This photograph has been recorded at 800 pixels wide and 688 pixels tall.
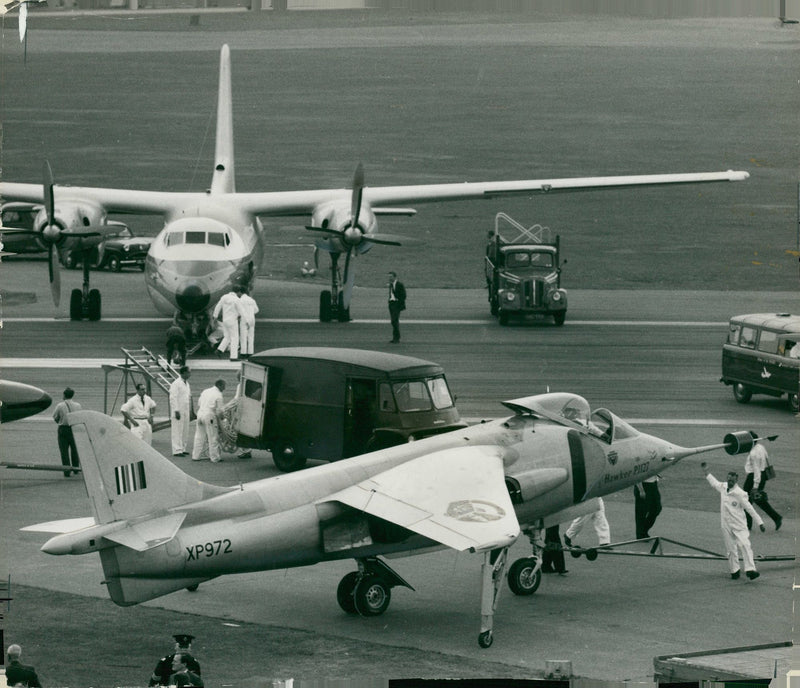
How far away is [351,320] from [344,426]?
12.0 meters

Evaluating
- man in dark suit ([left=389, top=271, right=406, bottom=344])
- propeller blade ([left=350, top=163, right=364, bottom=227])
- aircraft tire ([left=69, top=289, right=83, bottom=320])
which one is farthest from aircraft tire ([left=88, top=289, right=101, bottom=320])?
man in dark suit ([left=389, top=271, right=406, bottom=344])

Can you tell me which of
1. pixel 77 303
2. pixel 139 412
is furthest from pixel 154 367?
pixel 77 303

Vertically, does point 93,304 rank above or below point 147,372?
above

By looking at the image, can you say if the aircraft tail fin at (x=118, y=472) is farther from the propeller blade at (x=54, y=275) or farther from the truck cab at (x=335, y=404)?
the propeller blade at (x=54, y=275)

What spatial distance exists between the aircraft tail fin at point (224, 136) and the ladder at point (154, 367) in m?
10.1

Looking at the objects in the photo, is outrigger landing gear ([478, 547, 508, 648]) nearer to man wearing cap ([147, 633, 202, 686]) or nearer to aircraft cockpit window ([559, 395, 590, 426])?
aircraft cockpit window ([559, 395, 590, 426])

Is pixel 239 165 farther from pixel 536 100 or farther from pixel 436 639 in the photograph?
pixel 436 639

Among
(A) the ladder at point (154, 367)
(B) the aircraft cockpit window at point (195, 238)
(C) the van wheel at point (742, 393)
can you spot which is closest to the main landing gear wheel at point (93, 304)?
(B) the aircraft cockpit window at point (195, 238)

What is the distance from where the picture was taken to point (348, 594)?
819 inches

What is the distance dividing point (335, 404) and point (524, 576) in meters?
7.48

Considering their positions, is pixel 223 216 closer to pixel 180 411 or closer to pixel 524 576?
pixel 180 411

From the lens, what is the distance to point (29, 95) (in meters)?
37.8

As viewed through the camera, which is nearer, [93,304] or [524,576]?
[524,576]

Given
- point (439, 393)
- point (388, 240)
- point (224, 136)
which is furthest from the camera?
point (224, 136)
